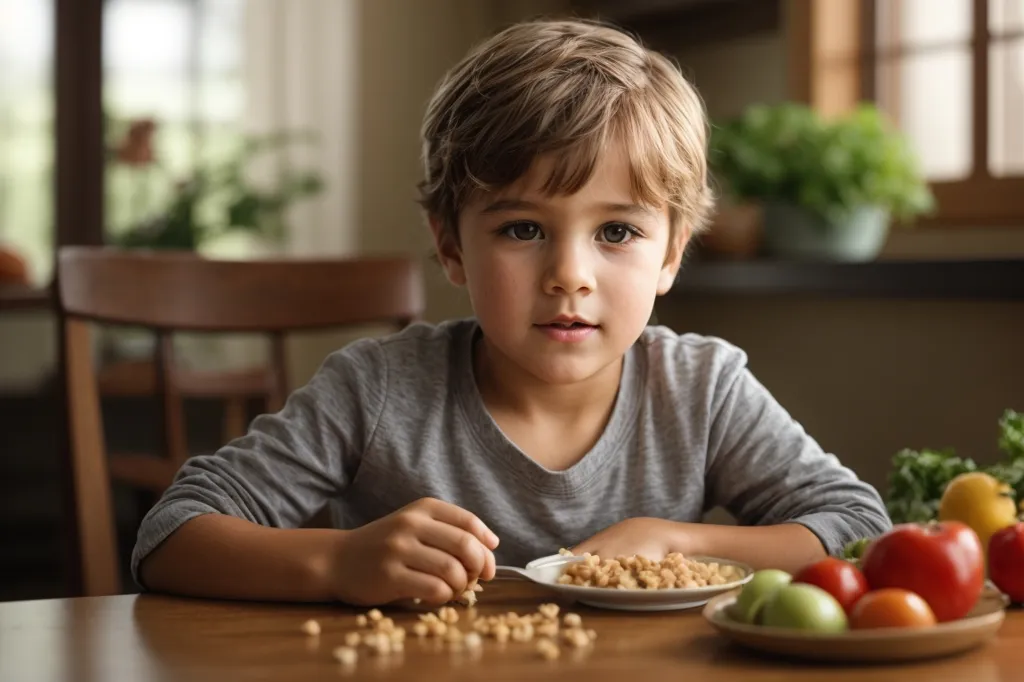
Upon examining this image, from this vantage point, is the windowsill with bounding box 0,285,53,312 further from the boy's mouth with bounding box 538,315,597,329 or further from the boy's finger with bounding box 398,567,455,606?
the boy's finger with bounding box 398,567,455,606

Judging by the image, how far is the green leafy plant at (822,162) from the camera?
9.87 ft

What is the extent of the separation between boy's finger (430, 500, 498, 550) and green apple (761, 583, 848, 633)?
24 centimetres

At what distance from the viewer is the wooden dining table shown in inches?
30.4

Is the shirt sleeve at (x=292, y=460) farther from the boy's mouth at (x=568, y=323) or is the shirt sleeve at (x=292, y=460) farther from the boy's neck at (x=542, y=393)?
the boy's mouth at (x=568, y=323)

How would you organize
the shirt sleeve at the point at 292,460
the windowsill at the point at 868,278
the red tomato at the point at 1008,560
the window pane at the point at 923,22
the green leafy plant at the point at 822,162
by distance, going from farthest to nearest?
the window pane at the point at 923,22
the green leafy plant at the point at 822,162
the windowsill at the point at 868,278
the shirt sleeve at the point at 292,460
the red tomato at the point at 1008,560

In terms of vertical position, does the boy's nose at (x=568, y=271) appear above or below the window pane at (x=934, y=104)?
below

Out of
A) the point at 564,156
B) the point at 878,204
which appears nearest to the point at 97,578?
the point at 564,156

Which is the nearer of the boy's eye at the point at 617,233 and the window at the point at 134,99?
the boy's eye at the point at 617,233

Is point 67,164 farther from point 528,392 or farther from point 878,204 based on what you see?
point 528,392

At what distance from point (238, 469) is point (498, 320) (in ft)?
0.95

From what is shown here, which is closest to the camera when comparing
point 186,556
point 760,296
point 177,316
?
point 186,556

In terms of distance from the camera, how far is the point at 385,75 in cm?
495

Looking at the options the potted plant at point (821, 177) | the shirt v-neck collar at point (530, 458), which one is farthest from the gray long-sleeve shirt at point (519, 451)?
the potted plant at point (821, 177)

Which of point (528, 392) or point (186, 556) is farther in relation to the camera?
point (528, 392)
